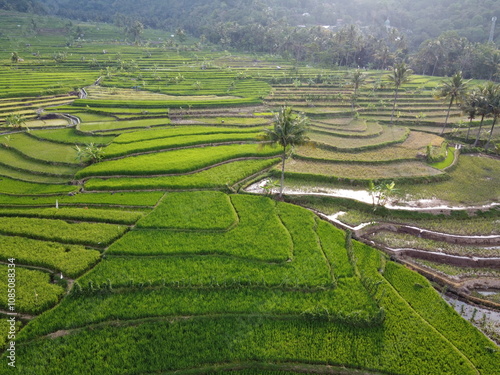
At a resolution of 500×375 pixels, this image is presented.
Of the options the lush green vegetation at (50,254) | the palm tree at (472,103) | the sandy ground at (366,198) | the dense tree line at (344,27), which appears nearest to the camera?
the lush green vegetation at (50,254)

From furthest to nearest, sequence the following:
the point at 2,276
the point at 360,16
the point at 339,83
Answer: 1. the point at 360,16
2. the point at 339,83
3. the point at 2,276

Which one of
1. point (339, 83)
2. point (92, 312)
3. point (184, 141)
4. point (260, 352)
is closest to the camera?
point (260, 352)

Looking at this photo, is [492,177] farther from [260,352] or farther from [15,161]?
[15,161]

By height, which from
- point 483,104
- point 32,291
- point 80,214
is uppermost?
point 483,104

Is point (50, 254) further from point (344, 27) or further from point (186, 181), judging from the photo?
point (344, 27)

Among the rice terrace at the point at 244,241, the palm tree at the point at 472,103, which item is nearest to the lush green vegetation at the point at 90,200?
the rice terrace at the point at 244,241

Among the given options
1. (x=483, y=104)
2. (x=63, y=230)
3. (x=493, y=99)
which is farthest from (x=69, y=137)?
(x=493, y=99)

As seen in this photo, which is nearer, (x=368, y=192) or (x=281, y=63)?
(x=368, y=192)

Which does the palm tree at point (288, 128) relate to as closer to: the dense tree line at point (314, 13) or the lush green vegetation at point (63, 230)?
the lush green vegetation at point (63, 230)

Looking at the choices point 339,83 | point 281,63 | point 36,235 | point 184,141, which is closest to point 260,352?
point 36,235
